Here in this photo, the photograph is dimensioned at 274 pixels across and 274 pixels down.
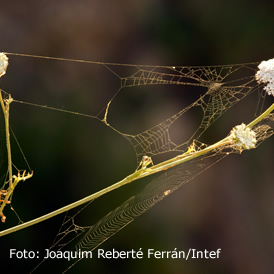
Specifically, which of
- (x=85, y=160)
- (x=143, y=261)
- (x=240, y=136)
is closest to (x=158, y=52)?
(x=85, y=160)

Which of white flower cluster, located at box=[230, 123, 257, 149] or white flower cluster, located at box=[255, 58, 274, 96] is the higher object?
white flower cluster, located at box=[255, 58, 274, 96]

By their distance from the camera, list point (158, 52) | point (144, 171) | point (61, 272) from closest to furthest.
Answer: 1. point (144, 171)
2. point (61, 272)
3. point (158, 52)

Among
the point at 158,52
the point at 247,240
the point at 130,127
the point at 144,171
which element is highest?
the point at 158,52

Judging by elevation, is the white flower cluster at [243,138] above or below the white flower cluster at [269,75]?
below

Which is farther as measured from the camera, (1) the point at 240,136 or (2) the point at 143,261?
(2) the point at 143,261

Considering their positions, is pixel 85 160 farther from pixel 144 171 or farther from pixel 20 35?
pixel 144 171

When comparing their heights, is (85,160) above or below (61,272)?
above

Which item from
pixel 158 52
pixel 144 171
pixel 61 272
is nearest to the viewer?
pixel 144 171
